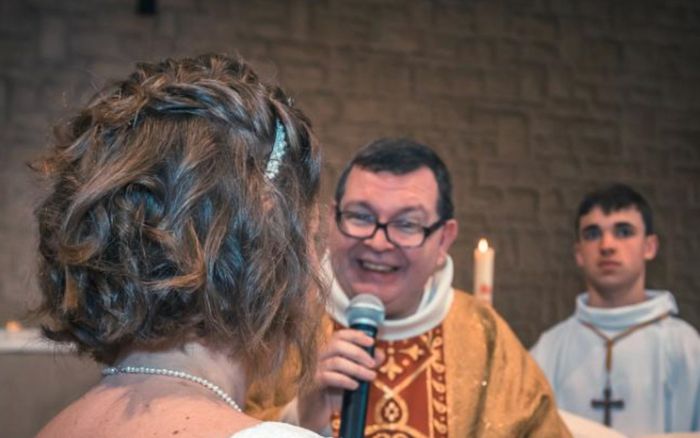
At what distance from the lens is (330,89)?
5.45m

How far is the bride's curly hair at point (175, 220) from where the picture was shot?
1.18 meters

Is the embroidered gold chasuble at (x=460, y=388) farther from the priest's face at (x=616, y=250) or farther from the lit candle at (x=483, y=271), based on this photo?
the priest's face at (x=616, y=250)

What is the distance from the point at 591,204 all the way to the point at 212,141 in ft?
10.5

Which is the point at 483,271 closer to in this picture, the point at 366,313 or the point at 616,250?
the point at 616,250

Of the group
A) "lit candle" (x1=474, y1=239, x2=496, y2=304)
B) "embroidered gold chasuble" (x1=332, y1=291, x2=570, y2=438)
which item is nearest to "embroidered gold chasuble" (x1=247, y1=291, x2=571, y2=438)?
"embroidered gold chasuble" (x1=332, y1=291, x2=570, y2=438)

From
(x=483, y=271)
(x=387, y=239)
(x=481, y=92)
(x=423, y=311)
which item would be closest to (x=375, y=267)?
(x=387, y=239)

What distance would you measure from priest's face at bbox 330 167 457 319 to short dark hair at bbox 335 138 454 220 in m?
0.02

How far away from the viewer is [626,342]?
4195 mm

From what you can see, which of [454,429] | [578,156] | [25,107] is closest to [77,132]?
[454,429]

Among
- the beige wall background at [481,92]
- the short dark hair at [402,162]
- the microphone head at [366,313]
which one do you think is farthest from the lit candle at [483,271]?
the beige wall background at [481,92]

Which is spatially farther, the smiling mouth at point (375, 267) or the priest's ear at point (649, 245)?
the priest's ear at point (649, 245)

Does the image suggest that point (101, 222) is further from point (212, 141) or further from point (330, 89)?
point (330, 89)

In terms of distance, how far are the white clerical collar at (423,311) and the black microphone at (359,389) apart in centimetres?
48

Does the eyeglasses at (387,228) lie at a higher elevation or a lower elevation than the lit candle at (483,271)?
higher
